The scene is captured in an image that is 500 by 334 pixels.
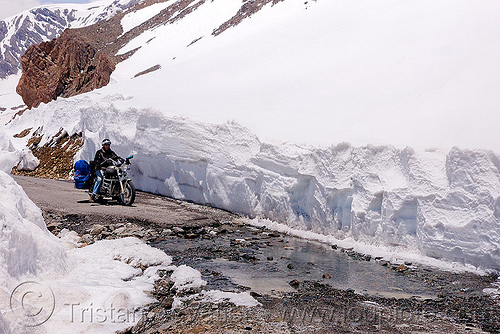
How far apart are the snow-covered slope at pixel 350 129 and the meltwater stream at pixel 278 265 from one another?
1.04m

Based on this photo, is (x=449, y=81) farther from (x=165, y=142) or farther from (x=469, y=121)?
(x=165, y=142)

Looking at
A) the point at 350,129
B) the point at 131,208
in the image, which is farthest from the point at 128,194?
the point at 350,129

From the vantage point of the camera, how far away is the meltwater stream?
6.12 meters

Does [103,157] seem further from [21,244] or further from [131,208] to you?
[21,244]

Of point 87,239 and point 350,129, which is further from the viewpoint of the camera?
point 350,129

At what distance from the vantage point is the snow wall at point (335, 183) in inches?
283

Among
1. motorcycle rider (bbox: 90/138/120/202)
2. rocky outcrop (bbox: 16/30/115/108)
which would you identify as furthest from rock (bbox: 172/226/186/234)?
rocky outcrop (bbox: 16/30/115/108)

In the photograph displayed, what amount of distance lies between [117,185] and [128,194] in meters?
0.34

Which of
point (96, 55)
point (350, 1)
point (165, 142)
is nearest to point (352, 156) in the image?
point (165, 142)

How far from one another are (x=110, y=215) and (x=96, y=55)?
32.2 m

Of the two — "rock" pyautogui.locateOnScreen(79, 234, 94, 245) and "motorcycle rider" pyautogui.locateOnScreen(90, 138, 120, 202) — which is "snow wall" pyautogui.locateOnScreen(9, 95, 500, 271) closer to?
"motorcycle rider" pyautogui.locateOnScreen(90, 138, 120, 202)

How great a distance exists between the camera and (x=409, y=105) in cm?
1040

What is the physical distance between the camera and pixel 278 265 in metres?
7.11

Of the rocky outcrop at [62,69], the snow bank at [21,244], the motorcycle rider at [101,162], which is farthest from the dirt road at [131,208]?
the rocky outcrop at [62,69]
